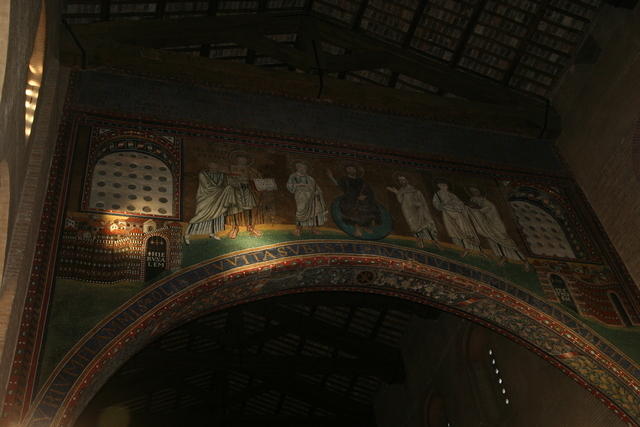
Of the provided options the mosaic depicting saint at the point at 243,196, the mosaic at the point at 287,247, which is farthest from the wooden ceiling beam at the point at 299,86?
the mosaic depicting saint at the point at 243,196

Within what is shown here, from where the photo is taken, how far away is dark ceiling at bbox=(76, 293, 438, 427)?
14383 millimetres

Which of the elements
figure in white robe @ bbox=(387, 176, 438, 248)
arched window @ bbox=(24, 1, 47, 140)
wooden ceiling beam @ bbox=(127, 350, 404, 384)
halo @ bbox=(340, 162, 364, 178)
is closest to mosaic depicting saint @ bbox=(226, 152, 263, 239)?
halo @ bbox=(340, 162, 364, 178)

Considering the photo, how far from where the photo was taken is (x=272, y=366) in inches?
609

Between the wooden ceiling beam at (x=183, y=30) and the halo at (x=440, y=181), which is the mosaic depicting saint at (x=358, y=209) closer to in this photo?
the halo at (x=440, y=181)

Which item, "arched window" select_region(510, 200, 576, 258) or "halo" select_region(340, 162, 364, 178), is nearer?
"arched window" select_region(510, 200, 576, 258)

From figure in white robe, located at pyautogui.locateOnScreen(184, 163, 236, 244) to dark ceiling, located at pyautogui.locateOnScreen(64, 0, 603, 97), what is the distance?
118 inches

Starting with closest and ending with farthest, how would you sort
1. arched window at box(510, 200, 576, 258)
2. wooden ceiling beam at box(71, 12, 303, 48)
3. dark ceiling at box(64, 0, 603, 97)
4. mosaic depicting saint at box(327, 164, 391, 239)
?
1. mosaic depicting saint at box(327, 164, 391, 239)
2. arched window at box(510, 200, 576, 258)
3. wooden ceiling beam at box(71, 12, 303, 48)
4. dark ceiling at box(64, 0, 603, 97)

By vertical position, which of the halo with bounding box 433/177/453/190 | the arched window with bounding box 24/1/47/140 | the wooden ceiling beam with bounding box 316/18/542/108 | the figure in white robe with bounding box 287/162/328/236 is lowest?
the figure in white robe with bounding box 287/162/328/236

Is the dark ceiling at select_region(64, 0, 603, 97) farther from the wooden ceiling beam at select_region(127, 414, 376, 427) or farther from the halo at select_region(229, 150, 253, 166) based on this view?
the wooden ceiling beam at select_region(127, 414, 376, 427)

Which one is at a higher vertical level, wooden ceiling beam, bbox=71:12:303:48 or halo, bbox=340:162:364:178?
wooden ceiling beam, bbox=71:12:303:48

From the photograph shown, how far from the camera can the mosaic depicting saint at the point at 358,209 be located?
889cm

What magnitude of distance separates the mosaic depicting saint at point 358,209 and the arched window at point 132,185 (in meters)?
2.12

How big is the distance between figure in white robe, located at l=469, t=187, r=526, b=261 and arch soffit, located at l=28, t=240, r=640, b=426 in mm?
609

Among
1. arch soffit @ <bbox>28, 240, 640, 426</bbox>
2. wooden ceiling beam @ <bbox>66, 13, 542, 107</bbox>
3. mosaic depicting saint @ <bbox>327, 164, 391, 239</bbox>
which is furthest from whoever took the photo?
wooden ceiling beam @ <bbox>66, 13, 542, 107</bbox>
